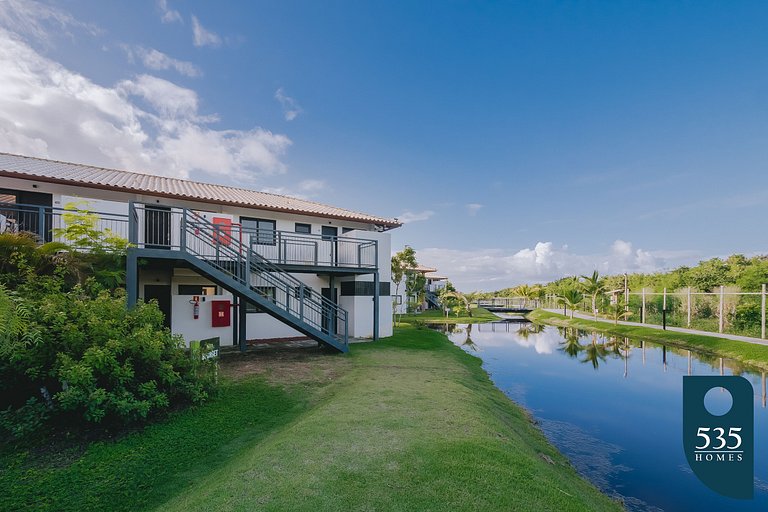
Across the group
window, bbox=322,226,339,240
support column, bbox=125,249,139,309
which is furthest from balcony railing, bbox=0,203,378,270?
window, bbox=322,226,339,240

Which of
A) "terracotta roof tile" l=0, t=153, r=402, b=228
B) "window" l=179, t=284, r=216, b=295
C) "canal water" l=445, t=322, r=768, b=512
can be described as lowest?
"canal water" l=445, t=322, r=768, b=512

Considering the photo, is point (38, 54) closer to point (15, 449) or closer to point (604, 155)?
point (15, 449)

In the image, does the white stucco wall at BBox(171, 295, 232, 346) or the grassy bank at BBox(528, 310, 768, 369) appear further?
the grassy bank at BBox(528, 310, 768, 369)

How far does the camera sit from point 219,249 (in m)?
11.8

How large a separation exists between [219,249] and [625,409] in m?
13.9

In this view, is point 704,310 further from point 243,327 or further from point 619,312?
point 243,327

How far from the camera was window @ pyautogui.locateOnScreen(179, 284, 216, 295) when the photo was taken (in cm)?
1392

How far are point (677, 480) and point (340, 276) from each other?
1374 centimetres

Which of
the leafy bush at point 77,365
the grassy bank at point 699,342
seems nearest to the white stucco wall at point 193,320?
the leafy bush at point 77,365

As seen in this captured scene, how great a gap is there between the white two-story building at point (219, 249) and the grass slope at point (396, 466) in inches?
232

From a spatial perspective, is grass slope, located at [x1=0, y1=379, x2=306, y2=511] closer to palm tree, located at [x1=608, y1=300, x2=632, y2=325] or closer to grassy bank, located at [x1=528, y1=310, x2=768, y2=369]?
grassy bank, located at [x1=528, y1=310, x2=768, y2=369]

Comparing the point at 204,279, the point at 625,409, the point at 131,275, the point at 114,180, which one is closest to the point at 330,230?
the point at 204,279

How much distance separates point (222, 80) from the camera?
52.1ft

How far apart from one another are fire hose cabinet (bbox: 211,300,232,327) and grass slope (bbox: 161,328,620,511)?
8415 mm
